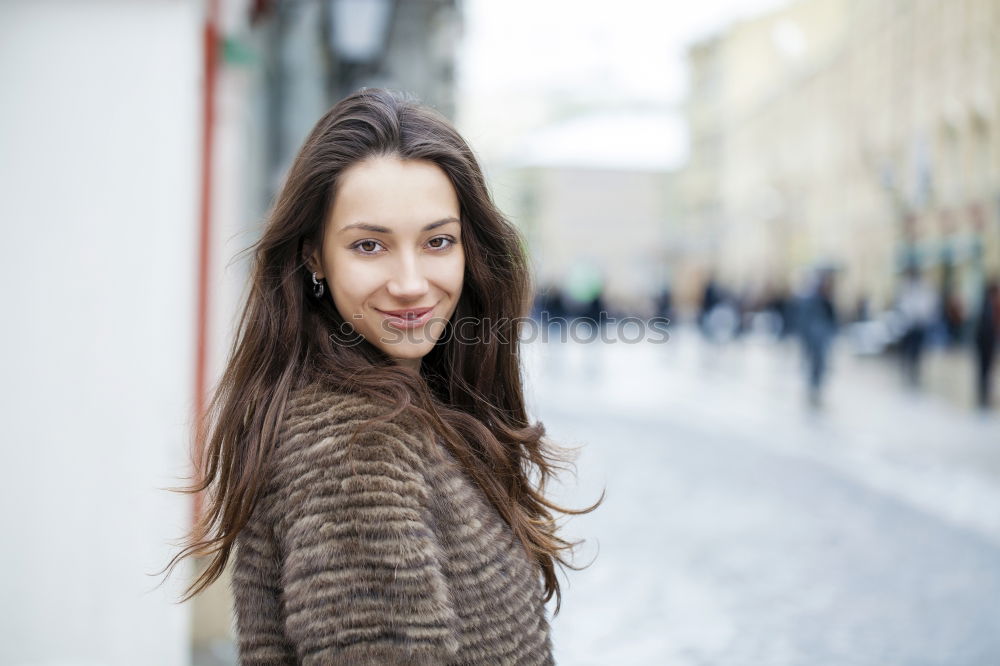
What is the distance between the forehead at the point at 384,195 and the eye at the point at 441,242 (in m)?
0.06

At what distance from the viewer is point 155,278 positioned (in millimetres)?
3684

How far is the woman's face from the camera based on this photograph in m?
1.57

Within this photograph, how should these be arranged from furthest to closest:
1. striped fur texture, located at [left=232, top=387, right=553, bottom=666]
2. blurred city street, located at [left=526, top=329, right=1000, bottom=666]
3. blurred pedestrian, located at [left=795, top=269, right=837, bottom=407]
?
1. blurred pedestrian, located at [left=795, top=269, right=837, bottom=407]
2. blurred city street, located at [left=526, top=329, right=1000, bottom=666]
3. striped fur texture, located at [left=232, top=387, right=553, bottom=666]

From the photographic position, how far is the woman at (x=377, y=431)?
1.36 meters

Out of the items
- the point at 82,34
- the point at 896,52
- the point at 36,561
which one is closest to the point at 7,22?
the point at 82,34

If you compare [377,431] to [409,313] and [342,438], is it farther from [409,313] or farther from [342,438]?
[409,313]

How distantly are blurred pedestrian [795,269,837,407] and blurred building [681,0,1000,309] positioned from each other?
21.3 ft

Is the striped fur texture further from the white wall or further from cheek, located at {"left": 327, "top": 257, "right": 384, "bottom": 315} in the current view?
the white wall

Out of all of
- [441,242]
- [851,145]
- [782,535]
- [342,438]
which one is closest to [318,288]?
[441,242]

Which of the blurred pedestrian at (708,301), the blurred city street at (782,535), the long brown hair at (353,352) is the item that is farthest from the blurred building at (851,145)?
the long brown hair at (353,352)

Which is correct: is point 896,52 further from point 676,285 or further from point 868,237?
point 676,285

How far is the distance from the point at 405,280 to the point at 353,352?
154 mm

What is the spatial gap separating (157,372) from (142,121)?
0.96 m

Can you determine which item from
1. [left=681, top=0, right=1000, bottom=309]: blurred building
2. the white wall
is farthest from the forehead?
[left=681, top=0, right=1000, bottom=309]: blurred building
